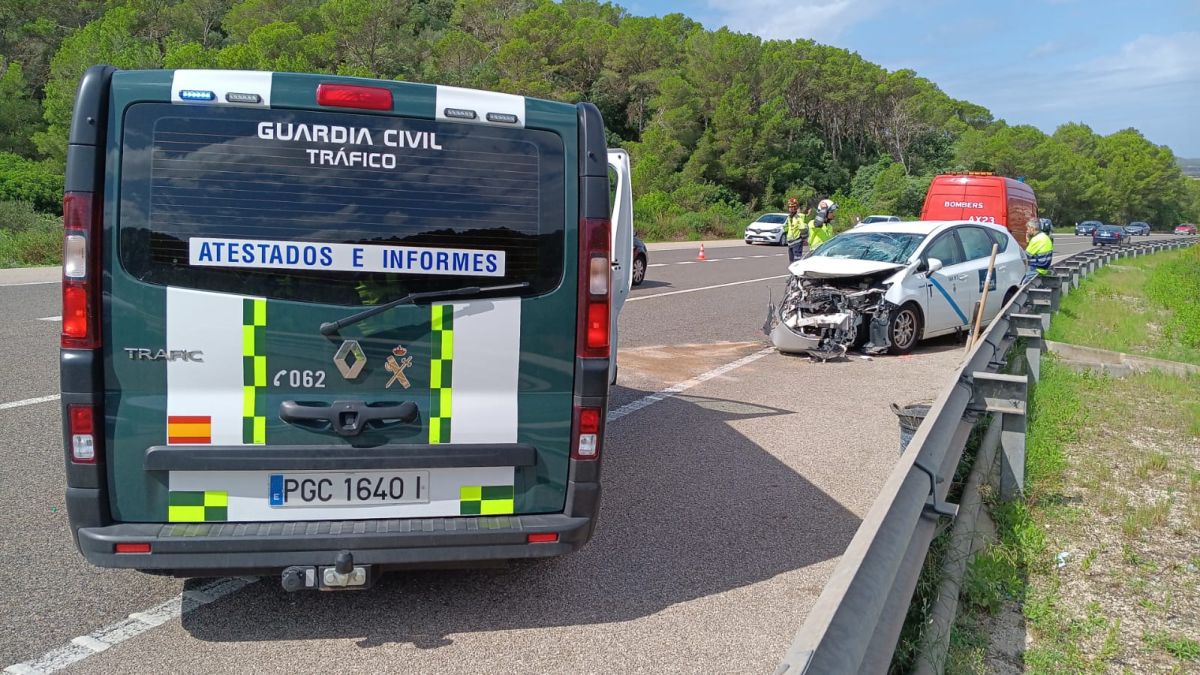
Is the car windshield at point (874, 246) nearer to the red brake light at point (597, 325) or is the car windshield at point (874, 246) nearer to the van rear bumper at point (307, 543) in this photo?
the red brake light at point (597, 325)

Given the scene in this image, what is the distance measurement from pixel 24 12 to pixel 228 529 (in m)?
71.5

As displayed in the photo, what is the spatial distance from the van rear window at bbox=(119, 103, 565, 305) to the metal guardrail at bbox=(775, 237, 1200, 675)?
1554 millimetres

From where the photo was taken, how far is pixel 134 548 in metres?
3.42

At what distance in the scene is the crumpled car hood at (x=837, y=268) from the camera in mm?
10734

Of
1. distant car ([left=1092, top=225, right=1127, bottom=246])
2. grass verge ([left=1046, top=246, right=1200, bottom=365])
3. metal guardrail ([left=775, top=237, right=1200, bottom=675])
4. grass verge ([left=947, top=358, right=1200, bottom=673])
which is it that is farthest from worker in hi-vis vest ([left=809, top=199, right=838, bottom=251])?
distant car ([left=1092, top=225, right=1127, bottom=246])

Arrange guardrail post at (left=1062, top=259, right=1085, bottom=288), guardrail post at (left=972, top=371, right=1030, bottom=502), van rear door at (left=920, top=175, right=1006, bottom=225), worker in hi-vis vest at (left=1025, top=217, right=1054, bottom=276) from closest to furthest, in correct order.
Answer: guardrail post at (left=972, top=371, right=1030, bottom=502), worker in hi-vis vest at (left=1025, top=217, right=1054, bottom=276), guardrail post at (left=1062, top=259, right=1085, bottom=288), van rear door at (left=920, top=175, right=1006, bottom=225)

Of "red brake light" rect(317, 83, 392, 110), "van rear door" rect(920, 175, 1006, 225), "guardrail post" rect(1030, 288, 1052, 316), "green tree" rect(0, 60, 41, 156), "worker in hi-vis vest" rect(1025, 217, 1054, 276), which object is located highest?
"green tree" rect(0, 60, 41, 156)

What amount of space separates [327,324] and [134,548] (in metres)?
1.05

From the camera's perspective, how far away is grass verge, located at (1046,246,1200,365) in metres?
12.3

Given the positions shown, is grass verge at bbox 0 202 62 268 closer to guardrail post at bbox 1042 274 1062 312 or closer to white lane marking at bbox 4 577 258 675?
white lane marking at bbox 4 577 258 675

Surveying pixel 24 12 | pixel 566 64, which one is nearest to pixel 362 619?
pixel 566 64

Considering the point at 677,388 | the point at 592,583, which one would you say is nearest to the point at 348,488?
the point at 592,583

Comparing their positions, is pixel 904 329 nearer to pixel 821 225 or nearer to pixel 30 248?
pixel 821 225

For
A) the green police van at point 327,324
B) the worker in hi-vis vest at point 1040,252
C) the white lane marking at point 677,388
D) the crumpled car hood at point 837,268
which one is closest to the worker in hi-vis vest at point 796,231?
the worker in hi-vis vest at point 1040,252
